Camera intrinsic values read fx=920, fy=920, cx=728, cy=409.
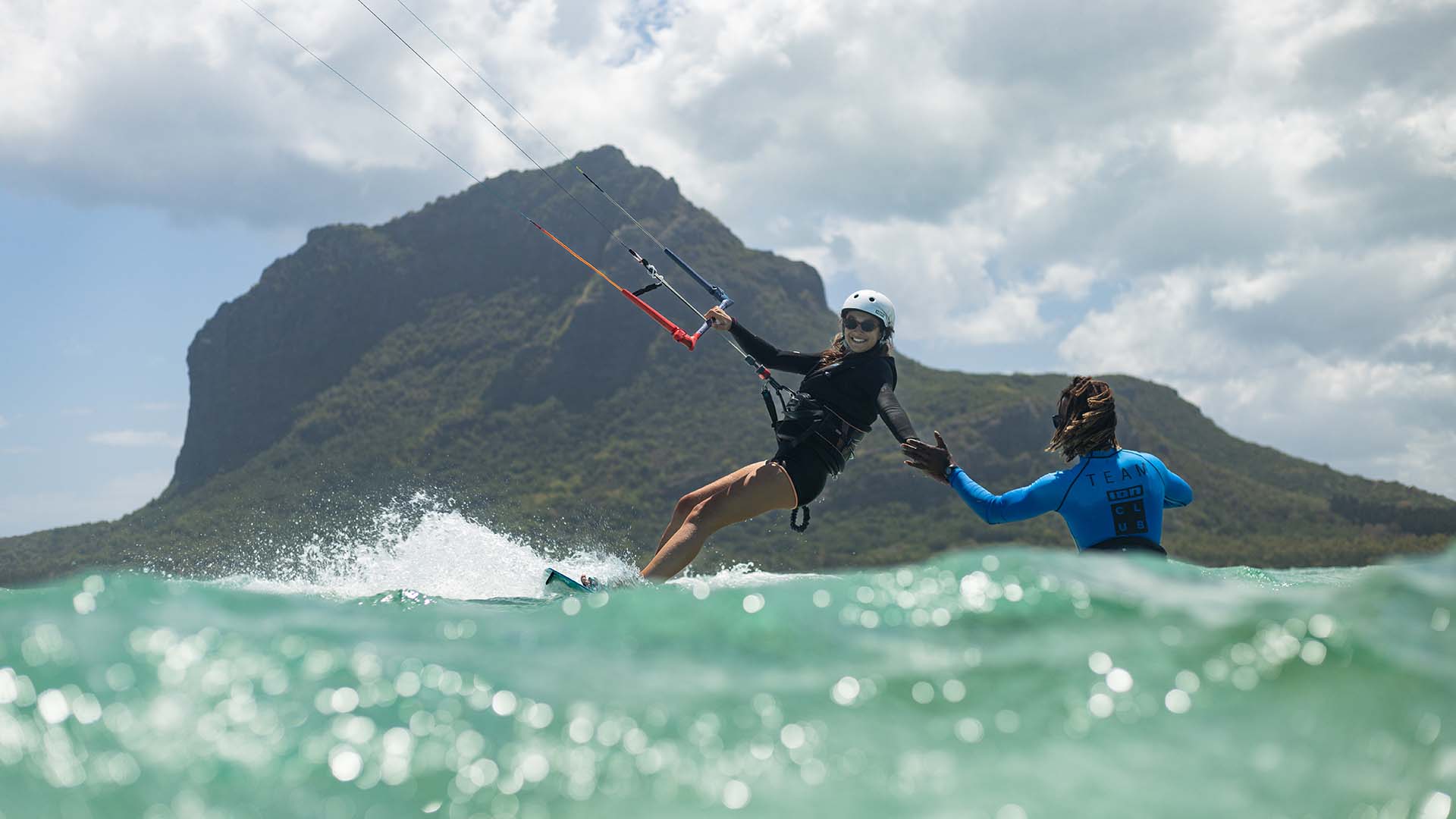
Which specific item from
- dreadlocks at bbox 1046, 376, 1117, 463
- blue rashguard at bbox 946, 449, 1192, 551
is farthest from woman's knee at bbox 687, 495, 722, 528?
dreadlocks at bbox 1046, 376, 1117, 463

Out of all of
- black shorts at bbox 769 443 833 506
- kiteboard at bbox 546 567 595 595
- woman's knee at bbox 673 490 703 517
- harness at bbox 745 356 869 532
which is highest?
harness at bbox 745 356 869 532

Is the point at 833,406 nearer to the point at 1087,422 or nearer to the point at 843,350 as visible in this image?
the point at 843,350

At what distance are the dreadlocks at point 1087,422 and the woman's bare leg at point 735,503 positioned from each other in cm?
221

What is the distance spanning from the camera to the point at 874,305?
742cm

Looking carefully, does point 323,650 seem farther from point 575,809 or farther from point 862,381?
point 862,381

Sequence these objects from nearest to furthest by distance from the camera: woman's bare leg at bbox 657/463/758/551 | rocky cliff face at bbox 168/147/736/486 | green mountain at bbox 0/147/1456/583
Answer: woman's bare leg at bbox 657/463/758/551 → green mountain at bbox 0/147/1456/583 → rocky cliff face at bbox 168/147/736/486

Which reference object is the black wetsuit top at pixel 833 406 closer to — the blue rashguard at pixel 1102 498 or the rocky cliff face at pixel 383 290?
the blue rashguard at pixel 1102 498

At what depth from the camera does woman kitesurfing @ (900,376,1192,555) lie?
16.6 ft

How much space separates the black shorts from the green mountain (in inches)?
2060

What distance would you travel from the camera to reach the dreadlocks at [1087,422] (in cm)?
514

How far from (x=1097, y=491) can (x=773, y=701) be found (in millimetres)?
2962

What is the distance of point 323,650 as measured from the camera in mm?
3180

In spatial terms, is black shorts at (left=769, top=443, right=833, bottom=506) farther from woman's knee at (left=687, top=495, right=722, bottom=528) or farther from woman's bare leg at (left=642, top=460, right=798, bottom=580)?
woman's knee at (left=687, top=495, right=722, bottom=528)

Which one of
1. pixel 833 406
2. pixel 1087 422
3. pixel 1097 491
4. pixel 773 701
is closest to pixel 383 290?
pixel 833 406
